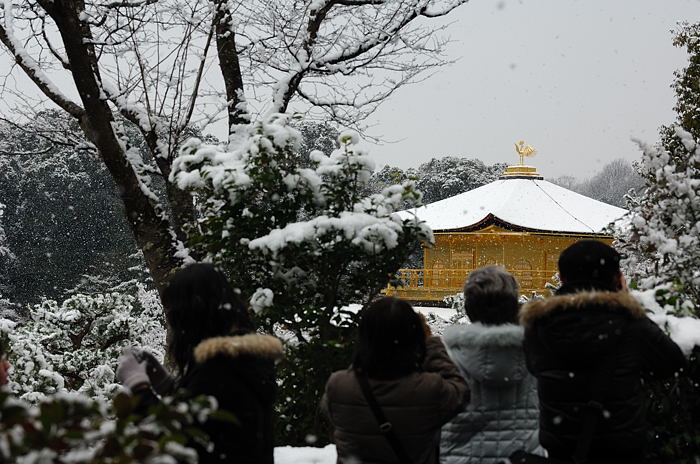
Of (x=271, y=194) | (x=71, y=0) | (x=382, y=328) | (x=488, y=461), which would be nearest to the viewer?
(x=382, y=328)

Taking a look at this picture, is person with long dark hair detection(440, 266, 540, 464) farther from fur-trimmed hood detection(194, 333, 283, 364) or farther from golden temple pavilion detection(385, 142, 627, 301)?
golden temple pavilion detection(385, 142, 627, 301)

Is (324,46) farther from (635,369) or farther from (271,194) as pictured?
(635,369)

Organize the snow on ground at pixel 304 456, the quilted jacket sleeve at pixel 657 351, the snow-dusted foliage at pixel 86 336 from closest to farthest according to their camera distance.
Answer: the quilted jacket sleeve at pixel 657 351, the snow on ground at pixel 304 456, the snow-dusted foliage at pixel 86 336

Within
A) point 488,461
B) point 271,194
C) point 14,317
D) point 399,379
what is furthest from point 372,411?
point 14,317

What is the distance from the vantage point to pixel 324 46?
26.9 feet

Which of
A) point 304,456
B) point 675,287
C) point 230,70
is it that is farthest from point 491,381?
point 230,70

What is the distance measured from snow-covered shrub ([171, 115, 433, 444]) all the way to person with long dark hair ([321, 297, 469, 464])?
1.86 meters

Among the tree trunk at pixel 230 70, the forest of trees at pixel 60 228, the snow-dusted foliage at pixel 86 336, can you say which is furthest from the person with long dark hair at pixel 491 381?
the forest of trees at pixel 60 228

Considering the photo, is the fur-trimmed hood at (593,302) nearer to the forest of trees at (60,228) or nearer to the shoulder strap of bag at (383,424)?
the shoulder strap of bag at (383,424)

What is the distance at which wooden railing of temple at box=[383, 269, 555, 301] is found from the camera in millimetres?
23547

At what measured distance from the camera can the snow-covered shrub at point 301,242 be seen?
182 inches

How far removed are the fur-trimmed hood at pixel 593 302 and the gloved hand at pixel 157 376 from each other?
4.33 feet

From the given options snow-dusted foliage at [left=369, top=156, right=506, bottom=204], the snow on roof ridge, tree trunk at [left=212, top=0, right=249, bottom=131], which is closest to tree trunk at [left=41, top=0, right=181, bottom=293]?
tree trunk at [left=212, top=0, right=249, bottom=131]

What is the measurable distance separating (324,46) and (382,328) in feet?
19.9
